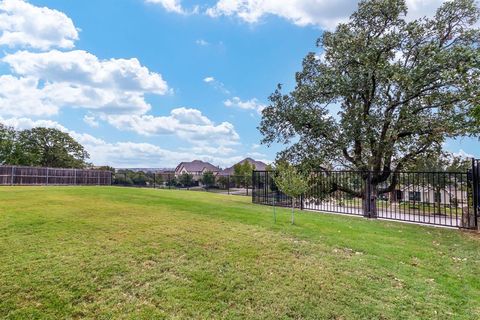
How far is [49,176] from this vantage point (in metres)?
24.4

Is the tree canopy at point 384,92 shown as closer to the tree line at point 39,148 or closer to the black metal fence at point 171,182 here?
the black metal fence at point 171,182

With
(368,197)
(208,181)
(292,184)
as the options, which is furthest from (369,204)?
(208,181)

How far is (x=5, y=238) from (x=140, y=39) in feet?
33.2

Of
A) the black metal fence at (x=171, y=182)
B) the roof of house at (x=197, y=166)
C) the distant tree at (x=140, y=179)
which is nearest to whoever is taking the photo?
the black metal fence at (x=171, y=182)

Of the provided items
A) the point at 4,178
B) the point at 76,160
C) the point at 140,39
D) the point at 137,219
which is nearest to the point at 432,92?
the point at 137,219

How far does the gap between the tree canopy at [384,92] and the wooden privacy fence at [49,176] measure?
68.9 ft

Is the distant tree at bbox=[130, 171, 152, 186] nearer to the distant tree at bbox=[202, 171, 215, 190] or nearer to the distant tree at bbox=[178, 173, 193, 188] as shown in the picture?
the distant tree at bbox=[178, 173, 193, 188]

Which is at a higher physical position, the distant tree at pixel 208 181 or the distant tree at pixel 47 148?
the distant tree at pixel 47 148

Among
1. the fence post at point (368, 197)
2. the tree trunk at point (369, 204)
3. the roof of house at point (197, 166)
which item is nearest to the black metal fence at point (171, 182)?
the tree trunk at point (369, 204)

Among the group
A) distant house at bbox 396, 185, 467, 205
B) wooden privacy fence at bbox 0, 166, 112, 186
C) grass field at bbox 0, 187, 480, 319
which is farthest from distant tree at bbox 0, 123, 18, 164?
distant house at bbox 396, 185, 467, 205

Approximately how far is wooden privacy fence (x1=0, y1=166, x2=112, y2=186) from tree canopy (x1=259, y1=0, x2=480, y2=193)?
2100cm

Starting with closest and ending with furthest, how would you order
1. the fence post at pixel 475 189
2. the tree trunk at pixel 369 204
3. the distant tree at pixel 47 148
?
the fence post at pixel 475 189 < the tree trunk at pixel 369 204 < the distant tree at pixel 47 148

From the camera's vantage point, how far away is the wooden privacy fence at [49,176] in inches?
861

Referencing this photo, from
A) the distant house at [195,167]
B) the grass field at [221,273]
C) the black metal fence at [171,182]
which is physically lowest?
the grass field at [221,273]
